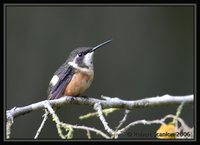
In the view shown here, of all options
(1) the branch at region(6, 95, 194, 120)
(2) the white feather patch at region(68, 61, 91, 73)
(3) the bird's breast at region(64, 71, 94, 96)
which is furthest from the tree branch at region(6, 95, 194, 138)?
(2) the white feather patch at region(68, 61, 91, 73)

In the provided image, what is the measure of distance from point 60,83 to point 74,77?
6.3 inches

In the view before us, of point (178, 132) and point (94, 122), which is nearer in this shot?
point (178, 132)

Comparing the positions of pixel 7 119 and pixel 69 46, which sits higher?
pixel 69 46

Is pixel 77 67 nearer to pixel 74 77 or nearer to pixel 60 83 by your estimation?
pixel 74 77

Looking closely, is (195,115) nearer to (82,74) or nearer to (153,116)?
(82,74)

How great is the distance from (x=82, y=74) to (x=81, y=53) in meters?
0.43

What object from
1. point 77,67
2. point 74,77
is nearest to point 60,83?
point 74,77

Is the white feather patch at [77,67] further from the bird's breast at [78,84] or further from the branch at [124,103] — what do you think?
the branch at [124,103]

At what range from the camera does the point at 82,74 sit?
5047mm

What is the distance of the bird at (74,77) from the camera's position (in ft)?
16.0

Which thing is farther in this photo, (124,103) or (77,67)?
(77,67)

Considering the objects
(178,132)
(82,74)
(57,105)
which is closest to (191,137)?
(178,132)

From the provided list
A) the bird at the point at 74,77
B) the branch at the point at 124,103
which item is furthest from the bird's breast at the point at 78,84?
the branch at the point at 124,103

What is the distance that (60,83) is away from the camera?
502cm
